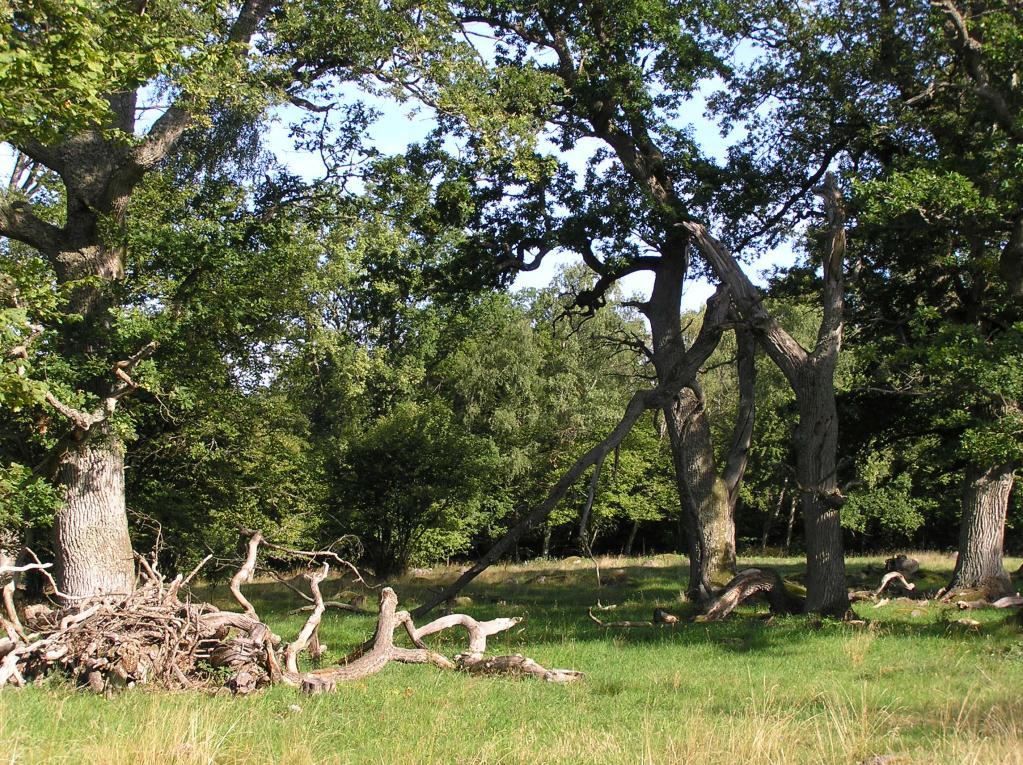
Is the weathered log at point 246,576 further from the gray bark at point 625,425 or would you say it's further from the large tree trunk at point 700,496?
the large tree trunk at point 700,496

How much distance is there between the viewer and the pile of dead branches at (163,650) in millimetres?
8367

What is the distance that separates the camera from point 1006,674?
8.44 meters

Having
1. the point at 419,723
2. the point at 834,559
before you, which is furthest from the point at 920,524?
the point at 419,723

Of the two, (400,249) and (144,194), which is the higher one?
(144,194)

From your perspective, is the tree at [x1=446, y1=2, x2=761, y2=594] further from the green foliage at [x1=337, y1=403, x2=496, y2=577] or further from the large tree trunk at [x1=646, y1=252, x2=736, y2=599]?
the green foliage at [x1=337, y1=403, x2=496, y2=577]

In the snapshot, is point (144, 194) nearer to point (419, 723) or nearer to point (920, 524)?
point (419, 723)

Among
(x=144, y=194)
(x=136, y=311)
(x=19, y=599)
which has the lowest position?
(x=19, y=599)

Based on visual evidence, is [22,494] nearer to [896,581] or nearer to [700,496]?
[700,496]

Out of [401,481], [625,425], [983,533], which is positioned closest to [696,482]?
[625,425]

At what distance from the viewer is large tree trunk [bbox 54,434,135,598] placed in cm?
1277

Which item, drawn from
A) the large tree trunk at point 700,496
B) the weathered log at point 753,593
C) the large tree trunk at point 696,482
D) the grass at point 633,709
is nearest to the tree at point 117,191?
the grass at point 633,709

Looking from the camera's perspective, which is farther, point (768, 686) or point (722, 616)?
point (722, 616)

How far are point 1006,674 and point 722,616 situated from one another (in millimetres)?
5819

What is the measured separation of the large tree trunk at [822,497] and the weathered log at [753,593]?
2.70 feet
